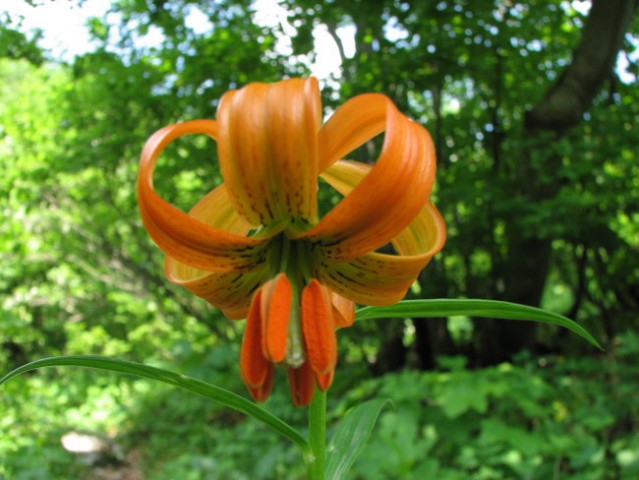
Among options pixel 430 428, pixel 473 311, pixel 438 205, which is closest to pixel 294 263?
pixel 473 311

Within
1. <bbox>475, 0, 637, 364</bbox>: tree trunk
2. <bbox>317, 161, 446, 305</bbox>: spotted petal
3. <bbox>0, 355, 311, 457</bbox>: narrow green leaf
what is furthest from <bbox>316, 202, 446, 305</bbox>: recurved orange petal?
<bbox>475, 0, 637, 364</bbox>: tree trunk

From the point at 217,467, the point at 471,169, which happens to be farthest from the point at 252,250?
the point at 471,169

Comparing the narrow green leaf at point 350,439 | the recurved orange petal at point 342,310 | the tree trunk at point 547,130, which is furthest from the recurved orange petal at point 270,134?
the tree trunk at point 547,130

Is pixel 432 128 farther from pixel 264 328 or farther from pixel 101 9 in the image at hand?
pixel 264 328

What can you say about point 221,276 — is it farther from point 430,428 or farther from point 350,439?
point 430,428

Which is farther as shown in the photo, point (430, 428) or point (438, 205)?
point (438, 205)
